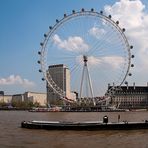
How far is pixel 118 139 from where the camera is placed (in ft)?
141

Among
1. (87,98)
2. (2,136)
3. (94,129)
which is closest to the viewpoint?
(2,136)

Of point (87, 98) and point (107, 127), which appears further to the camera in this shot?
point (87, 98)

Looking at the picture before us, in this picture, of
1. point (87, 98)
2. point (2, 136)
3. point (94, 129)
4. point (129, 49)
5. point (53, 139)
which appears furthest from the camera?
point (87, 98)

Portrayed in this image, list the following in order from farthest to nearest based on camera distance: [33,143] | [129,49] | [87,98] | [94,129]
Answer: [87,98] < [129,49] < [94,129] < [33,143]

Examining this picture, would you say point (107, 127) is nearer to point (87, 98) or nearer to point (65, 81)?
point (87, 98)

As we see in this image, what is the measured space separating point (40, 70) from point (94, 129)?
1735 inches

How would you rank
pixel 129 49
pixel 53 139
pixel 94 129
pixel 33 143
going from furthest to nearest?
pixel 129 49, pixel 94 129, pixel 53 139, pixel 33 143

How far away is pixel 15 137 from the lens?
46.7m

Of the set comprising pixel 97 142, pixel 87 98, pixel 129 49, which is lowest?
pixel 97 142

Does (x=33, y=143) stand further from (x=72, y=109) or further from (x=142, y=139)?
(x=72, y=109)

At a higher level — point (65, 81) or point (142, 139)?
point (65, 81)

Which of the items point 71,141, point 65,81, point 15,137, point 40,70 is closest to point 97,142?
point 71,141

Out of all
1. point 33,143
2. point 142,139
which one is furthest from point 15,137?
point 142,139

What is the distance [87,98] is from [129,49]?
3308 centimetres
